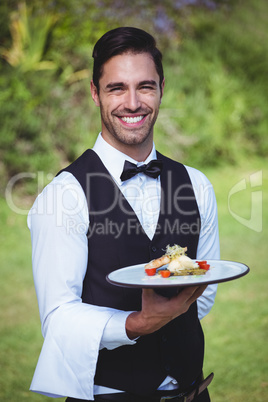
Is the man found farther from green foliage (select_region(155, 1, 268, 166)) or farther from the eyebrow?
green foliage (select_region(155, 1, 268, 166))

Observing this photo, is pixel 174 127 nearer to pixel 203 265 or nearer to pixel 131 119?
pixel 131 119

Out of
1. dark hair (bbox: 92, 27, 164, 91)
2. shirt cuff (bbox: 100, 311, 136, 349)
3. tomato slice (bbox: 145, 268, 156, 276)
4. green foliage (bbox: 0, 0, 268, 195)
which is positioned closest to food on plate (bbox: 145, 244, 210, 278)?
tomato slice (bbox: 145, 268, 156, 276)

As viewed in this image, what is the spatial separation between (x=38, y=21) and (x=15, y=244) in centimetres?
399

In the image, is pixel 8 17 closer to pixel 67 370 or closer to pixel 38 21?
pixel 38 21

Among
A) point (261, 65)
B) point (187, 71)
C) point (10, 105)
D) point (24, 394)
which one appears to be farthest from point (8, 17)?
point (24, 394)

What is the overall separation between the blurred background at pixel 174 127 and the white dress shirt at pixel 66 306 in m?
3.07

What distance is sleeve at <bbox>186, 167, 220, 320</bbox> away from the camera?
2340mm

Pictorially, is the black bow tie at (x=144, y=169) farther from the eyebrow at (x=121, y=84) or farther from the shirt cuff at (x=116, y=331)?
the shirt cuff at (x=116, y=331)

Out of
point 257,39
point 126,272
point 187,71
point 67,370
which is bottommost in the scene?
point 67,370

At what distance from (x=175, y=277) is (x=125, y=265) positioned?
39 cm

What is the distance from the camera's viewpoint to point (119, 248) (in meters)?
2.00

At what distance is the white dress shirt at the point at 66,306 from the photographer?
179 centimetres

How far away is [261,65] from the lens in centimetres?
1279

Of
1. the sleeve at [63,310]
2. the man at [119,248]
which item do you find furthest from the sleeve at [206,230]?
the sleeve at [63,310]
